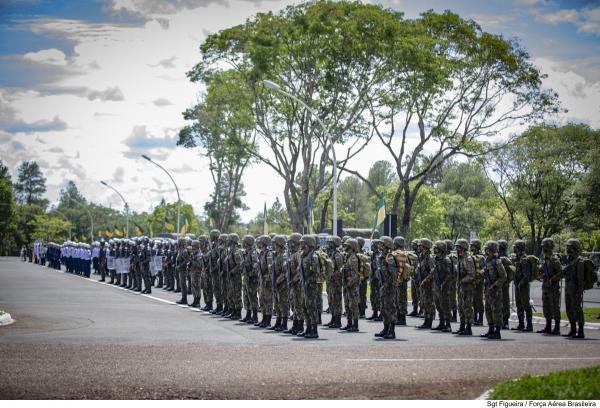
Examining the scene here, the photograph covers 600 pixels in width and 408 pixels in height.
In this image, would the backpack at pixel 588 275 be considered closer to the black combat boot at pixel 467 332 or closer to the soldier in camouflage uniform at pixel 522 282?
the soldier in camouflage uniform at pixel 522 282

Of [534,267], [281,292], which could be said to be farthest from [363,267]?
[534,267]

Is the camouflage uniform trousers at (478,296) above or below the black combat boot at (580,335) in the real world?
above

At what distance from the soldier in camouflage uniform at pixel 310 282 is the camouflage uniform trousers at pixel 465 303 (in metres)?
Answer: 3.24

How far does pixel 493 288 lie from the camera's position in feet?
60.6

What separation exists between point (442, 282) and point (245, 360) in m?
7.84

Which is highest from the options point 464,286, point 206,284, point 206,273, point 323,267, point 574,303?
point 323,267

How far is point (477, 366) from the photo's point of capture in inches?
506

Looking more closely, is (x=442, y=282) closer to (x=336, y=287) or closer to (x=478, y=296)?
(x=478, y=296)

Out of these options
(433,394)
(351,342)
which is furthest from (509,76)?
(433,394)

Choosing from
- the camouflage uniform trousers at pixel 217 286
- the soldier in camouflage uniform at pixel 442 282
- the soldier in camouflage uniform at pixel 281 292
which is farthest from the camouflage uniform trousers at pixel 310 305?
the camouflage uniform trousers at pixel 217 286

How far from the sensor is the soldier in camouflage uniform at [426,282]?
2023 cm

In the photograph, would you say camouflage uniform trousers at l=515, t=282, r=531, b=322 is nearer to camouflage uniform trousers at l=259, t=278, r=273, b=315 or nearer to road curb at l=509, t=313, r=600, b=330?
road curb at l=509, t=313, r=600, b=330

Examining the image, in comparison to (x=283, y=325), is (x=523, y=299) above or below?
above

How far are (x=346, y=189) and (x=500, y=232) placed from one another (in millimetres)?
47308
